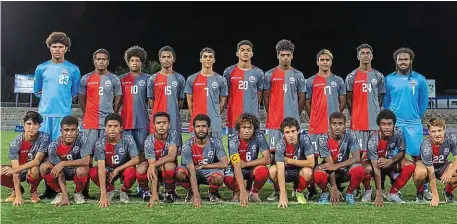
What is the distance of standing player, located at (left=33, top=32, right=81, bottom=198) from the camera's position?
212 inches

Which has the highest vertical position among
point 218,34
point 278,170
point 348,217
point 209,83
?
point 218,34

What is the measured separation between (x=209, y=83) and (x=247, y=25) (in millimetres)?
24103

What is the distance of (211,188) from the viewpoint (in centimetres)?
476

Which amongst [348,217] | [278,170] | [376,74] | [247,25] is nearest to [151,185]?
[278,170]

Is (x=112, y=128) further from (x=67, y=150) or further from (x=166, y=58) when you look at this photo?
(x=166, y=58)

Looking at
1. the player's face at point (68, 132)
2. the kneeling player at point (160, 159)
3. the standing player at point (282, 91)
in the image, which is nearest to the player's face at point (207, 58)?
the standing player at point (282, 91)

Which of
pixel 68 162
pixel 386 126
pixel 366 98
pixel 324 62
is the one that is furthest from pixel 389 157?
pixel 68 162

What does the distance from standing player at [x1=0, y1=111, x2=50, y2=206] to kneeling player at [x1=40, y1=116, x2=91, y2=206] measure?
10 cm

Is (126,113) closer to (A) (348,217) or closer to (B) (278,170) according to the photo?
(B) (278,170)

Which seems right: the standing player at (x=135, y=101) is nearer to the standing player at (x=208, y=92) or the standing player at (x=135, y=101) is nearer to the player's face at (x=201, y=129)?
the standing player at (x=208, y=92)

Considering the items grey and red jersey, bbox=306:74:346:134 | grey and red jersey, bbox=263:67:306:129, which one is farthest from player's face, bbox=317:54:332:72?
grey and red jersey, bbox=263:67:306:129

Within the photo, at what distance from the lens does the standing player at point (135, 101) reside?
5.53 meters

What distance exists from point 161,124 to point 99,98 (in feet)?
3.53

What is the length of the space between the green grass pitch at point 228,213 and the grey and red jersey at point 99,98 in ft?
3.70
